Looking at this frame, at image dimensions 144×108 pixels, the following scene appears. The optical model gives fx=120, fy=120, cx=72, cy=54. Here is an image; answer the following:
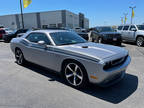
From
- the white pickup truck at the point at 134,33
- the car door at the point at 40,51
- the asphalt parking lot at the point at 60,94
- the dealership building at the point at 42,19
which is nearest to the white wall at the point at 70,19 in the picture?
the dealership building at the point at 42,19

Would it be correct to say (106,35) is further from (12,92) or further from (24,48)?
(12,92)

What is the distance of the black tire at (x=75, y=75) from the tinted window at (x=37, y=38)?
1045 mm

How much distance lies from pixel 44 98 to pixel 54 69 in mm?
1029

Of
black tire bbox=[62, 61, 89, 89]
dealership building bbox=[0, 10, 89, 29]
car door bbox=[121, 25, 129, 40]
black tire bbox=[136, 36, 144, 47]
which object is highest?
dealership building bbox=[0, 10, 89, 29]

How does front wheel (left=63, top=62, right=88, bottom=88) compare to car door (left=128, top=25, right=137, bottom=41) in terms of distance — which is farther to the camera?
car door (left=128, top=25, right=137, bottom=41)

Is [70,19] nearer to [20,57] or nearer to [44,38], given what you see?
[20,57]

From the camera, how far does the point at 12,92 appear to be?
10.3ft

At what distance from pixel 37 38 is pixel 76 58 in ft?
6.63

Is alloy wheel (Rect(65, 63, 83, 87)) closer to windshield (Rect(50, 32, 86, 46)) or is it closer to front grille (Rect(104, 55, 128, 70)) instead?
front grille (Rect(104, 55, 128, 70))

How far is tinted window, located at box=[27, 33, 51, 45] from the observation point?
12.8 ft

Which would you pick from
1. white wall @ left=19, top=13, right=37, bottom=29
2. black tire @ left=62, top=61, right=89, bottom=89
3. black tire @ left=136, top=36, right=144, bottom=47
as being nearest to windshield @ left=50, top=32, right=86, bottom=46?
black tire @ left=62, top=61, right=89, bottom=89

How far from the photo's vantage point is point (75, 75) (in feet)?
10.6

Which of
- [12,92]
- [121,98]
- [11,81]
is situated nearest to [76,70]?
[121,98]

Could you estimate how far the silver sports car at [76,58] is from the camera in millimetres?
2748
